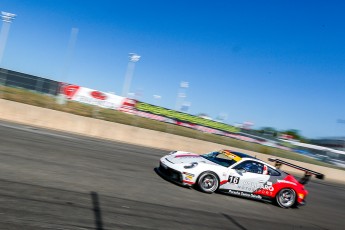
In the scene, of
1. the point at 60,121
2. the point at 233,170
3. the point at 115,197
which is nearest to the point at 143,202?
the point at 115,197

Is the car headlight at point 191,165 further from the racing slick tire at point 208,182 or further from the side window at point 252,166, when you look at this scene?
the side window at point 252,166

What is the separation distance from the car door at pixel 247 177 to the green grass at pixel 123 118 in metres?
13.2

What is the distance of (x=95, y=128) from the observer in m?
21.0

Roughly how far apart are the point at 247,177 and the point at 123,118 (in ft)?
45.2

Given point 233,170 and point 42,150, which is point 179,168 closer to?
point 233,170

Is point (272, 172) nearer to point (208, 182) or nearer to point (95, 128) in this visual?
point (208, 182)

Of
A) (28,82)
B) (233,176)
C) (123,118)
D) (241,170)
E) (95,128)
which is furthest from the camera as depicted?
(123,118)

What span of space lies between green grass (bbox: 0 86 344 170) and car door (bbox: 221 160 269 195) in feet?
43.3

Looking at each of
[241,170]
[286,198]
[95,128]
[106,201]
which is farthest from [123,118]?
[106,201]

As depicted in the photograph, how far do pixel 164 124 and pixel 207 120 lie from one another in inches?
176

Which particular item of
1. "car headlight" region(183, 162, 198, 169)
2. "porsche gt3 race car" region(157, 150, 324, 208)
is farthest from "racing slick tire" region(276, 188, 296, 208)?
Answer: "car headlight" region(183, 162, 198, 169)

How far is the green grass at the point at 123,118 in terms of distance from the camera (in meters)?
19.6

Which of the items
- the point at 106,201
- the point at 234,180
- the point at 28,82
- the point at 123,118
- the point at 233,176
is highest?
the point at 28,82

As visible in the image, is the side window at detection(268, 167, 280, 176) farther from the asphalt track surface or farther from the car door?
the asphalt track surface
